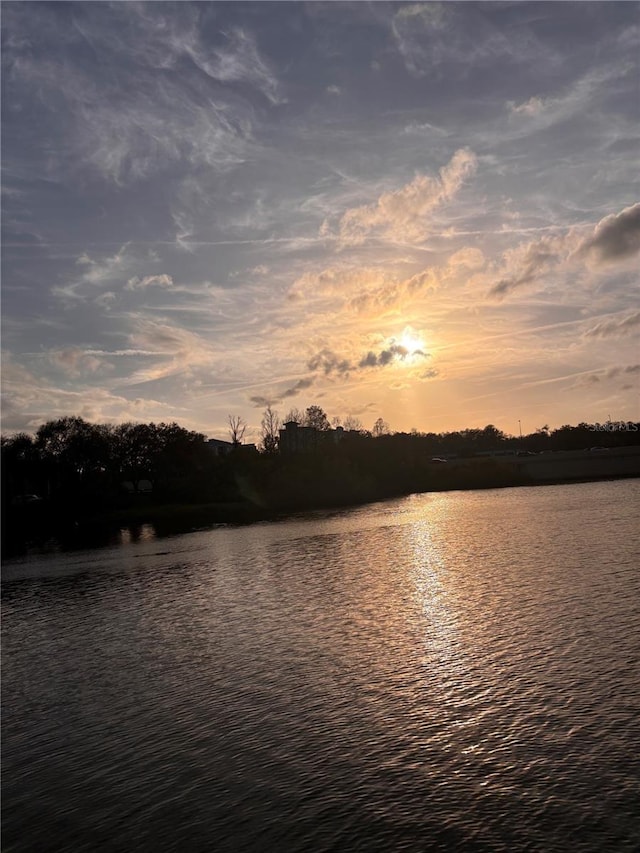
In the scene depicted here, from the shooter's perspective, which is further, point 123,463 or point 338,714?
point 123,463

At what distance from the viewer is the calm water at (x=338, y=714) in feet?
48.1

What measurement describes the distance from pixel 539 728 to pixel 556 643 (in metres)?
7.56

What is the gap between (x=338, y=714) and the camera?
2067cm

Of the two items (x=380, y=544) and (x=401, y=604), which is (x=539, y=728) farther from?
(x=380, y=544)

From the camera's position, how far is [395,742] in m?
18.3

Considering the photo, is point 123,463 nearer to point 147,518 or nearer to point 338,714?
point 147,518

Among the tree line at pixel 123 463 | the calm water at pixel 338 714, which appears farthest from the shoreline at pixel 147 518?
the calm water at pixel 338 714

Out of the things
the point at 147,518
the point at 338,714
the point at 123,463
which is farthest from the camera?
the point at 123,463

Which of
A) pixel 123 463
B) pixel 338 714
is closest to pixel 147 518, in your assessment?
pixel 123 463

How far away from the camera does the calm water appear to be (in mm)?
14648

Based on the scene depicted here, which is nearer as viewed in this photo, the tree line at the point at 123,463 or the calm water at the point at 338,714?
the calm water at the point at 338,714

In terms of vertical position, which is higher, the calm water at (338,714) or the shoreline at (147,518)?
the shoreline at (147,518)

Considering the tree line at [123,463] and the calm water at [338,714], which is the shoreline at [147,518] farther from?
the calm water at [338,714]

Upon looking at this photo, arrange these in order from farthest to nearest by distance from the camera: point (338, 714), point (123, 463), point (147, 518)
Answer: point (123, 463) → point (147, 518) → point (338, 714)
